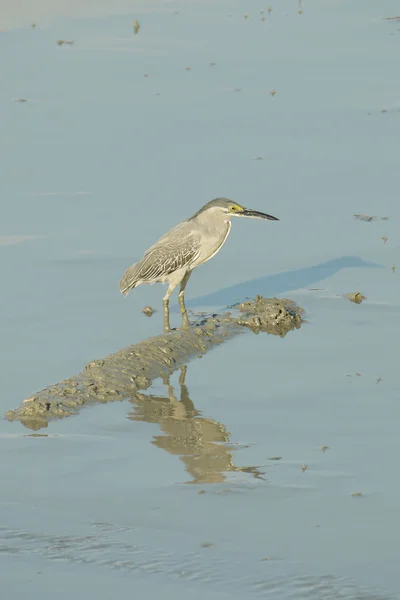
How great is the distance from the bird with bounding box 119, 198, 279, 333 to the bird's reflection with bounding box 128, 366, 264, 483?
1.38m

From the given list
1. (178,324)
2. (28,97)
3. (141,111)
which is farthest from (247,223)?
(28,97)

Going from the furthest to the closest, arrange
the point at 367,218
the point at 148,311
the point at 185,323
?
the point at 367,218
the point at 148,311
the point at 185,323

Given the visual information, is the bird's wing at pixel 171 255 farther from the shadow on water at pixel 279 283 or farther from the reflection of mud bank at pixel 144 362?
the shadow on water at pixel 279 283

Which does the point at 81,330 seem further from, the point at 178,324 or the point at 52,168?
the point at 52,168

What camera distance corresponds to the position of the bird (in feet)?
39.6

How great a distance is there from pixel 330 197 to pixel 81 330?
435cm

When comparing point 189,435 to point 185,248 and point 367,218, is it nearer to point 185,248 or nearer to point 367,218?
point 185,248

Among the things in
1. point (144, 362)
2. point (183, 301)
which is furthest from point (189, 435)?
point (183, 301)

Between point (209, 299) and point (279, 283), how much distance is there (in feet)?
2.37

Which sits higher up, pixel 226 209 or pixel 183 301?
pixel 226 209

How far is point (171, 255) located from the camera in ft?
39.5

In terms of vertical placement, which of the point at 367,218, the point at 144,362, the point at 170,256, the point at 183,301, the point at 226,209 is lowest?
the point at 144,362

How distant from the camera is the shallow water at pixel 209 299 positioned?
7.89 metres

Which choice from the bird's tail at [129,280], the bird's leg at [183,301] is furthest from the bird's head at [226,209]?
the bird's tail at [129,280]
